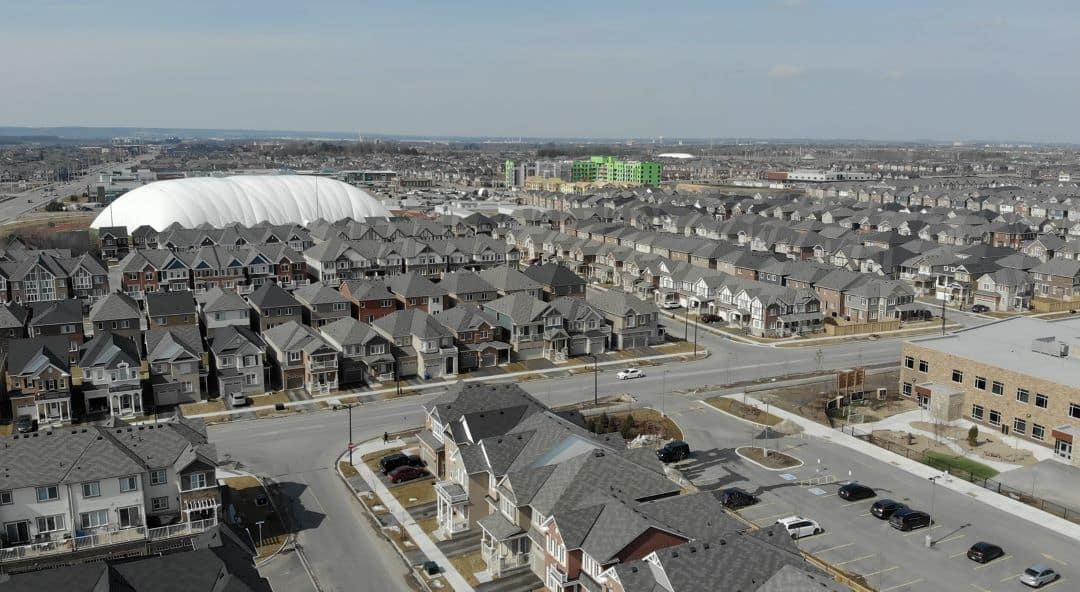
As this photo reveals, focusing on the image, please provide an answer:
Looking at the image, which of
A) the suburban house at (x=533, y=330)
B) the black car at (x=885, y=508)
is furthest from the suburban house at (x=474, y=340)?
the black car at (x=885, y=508)

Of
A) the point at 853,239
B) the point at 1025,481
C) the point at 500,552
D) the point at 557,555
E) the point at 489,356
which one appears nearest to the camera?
the point at 557,555

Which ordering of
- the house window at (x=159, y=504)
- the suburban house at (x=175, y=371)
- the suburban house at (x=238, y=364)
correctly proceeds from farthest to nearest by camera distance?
1. the suburban house at (x=238, y=364)
2. the suburban house at (x=175, y=371)
3. the house window at (x=159, y=504)

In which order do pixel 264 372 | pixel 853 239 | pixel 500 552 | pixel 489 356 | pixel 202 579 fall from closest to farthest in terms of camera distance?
pixel 202 579
pixel 500 552
pixel 264 372
pixel 489 356
pixel 853 239

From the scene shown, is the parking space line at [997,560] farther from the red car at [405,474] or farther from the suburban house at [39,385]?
the suburban house at [39,385]

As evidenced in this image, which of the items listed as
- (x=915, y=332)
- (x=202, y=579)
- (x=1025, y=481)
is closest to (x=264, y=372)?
(x=202, y=579)

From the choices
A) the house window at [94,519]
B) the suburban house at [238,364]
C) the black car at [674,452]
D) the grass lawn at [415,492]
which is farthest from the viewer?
the suburban house at [238,364]

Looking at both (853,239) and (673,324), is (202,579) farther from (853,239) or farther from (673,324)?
(853,239)

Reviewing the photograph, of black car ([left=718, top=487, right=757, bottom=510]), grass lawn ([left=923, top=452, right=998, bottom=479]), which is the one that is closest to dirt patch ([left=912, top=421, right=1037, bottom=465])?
grass lawn ([left=923, top=452, right=998, bottom=479])
